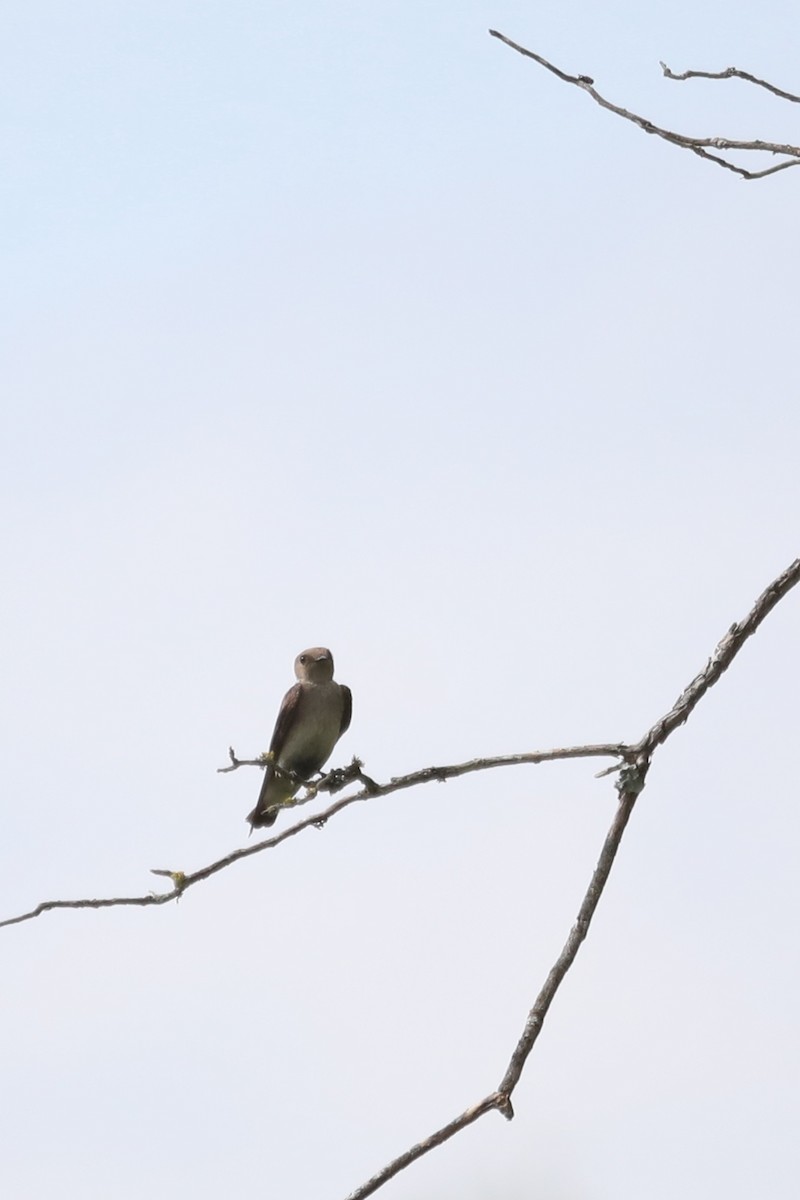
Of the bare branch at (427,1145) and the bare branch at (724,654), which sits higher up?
the bare branch at (724,654)

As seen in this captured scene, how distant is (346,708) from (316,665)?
42 cm

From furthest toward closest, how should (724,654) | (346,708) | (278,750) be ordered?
1. (346,708)
2. (278,750)
3. (724,654)

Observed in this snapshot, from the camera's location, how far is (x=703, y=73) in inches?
202

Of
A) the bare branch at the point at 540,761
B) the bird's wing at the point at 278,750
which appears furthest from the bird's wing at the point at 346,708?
the bare branch at the point at 540,761

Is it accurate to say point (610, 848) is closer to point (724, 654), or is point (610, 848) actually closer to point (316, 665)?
point (724, 654)

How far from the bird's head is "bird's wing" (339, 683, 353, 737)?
0.55 ft

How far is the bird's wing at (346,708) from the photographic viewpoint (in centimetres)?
1285

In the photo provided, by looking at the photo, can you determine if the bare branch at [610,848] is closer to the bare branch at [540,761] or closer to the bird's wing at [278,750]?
the bare branch at [540,761]

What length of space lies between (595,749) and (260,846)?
962 millimetres

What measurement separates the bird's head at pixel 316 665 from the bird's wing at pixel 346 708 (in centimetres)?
17

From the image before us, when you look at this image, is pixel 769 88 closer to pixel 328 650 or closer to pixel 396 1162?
pixel 396 1162

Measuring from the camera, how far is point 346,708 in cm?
1291

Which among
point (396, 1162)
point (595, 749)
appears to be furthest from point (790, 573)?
point (396, 1162)

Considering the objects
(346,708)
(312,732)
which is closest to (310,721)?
(312,732)
